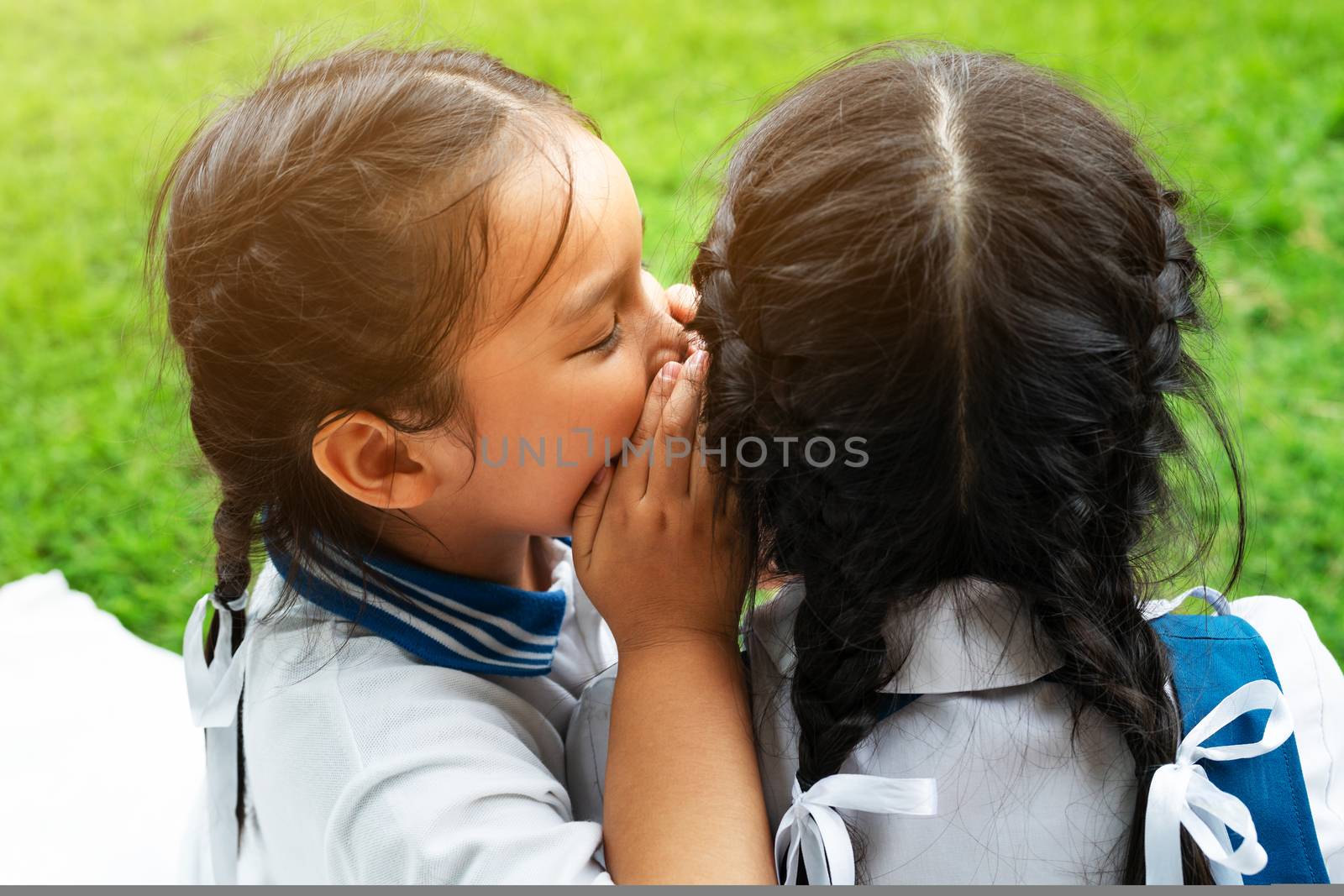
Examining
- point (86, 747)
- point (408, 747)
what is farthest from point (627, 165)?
point (408, 747)

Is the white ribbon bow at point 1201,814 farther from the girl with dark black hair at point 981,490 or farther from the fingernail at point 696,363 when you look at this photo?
the fingernail at point 696,363

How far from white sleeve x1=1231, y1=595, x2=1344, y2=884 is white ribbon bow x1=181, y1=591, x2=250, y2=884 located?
0.94 meters

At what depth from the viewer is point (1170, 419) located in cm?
95

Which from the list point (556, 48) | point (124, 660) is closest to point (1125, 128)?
point (124, 660)

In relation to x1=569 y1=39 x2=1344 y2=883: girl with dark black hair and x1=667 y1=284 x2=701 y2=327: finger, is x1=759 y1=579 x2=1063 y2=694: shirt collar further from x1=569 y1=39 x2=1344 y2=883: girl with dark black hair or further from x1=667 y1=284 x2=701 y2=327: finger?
x1=667 y1=284 x2=701 y2=327: finger

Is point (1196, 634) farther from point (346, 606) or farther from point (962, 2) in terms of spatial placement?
point (962, 2)

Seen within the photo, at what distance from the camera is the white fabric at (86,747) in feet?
4.85

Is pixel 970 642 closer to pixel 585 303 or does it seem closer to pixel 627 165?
pixel 585 303

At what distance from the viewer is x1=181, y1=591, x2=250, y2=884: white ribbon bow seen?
1.19 metres

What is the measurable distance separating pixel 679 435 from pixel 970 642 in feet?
1.00

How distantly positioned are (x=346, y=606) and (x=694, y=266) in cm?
45

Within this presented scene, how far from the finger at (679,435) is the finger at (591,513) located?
2.1 inches

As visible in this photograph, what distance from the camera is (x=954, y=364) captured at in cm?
83

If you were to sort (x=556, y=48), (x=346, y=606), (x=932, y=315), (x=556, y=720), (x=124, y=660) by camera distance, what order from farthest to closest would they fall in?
(x=556, y=48), (x=124, y=660), (x=556, y=720), (x=346, y=606), (x=932, y=315)
